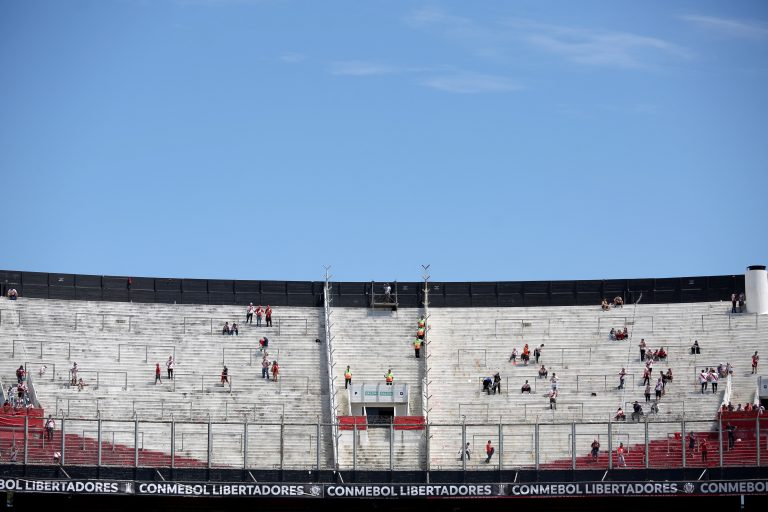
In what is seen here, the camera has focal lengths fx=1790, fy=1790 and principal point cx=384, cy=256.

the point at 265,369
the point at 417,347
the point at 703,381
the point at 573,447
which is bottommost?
the point at 573,447

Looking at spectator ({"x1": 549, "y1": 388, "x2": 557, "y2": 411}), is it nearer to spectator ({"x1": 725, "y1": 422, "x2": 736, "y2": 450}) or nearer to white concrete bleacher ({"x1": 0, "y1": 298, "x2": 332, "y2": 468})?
white concrete bleacher ({"x1": 0, "y1": 298, "x2": 332, "y2": 468})

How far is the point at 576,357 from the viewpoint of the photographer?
8806cm

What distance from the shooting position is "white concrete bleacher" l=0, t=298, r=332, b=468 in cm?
8212

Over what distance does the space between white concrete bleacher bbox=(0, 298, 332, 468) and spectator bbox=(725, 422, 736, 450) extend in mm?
16245

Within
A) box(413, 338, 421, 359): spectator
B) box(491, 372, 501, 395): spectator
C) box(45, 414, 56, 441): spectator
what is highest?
box(413, 338, 421, 359): spectator

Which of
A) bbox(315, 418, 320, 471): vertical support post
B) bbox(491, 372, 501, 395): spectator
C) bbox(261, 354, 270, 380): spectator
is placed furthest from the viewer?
bbox(261, 354, 270, 380): spectator

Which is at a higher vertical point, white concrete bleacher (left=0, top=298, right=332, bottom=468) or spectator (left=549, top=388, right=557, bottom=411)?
white concrete bleacher (left=0, top=298, right=332, bottom=468)

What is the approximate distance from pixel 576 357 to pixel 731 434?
669 inches

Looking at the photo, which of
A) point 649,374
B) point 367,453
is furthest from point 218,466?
point 649,374

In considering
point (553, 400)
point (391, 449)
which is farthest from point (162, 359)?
point (553, 400)

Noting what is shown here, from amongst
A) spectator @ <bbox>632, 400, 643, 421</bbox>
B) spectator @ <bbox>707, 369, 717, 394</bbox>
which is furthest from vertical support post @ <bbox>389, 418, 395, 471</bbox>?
spectator @ <bbox>707, 369, 717, 394</bbox>

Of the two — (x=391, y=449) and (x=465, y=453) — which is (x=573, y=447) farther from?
(x=391, y=449)

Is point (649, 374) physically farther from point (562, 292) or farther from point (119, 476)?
point (119, 476)

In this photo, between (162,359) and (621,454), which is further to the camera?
(162,359)
